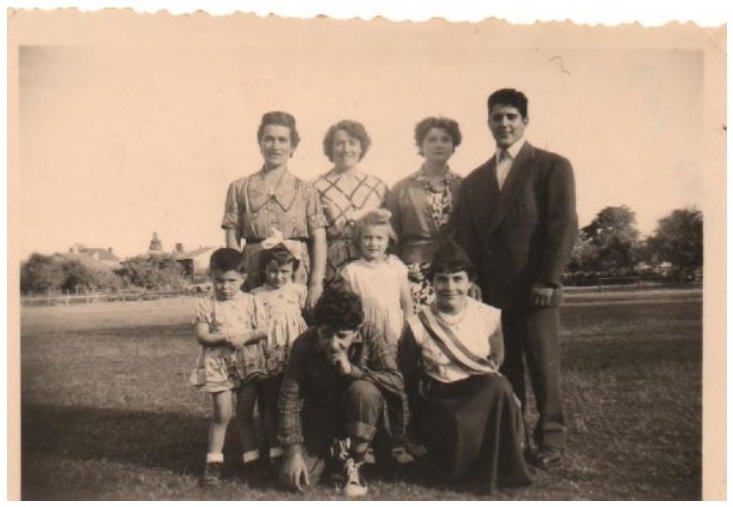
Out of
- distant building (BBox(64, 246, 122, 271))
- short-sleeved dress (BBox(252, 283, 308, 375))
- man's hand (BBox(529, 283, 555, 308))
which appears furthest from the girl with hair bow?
man's hand (BBox(529, 283, 555, 308))

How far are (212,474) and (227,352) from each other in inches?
24.1

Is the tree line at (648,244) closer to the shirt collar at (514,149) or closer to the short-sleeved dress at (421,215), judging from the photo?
the shirt collar at (514,149)

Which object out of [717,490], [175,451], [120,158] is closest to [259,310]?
[175,451]

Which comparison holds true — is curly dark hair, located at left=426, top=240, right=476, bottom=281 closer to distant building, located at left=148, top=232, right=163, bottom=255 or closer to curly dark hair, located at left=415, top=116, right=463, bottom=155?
curly dark hair, located at left=415, top=116, right=463, bottom=155

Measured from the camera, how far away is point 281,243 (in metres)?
4.12

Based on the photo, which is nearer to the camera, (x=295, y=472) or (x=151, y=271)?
(x=295, y=472)

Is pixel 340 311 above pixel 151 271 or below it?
below

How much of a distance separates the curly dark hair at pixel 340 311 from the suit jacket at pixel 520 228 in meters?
0.79

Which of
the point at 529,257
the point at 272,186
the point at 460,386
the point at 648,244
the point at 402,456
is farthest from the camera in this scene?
the point at 648,244

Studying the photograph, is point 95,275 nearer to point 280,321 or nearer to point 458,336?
point 280,321

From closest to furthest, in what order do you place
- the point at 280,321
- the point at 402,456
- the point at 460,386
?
the point at 460,386 → the point at 402,456 → the point at 280,321

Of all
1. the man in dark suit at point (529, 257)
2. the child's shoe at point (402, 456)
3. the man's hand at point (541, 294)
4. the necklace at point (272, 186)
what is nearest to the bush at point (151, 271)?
the necklace at point (272, 186)

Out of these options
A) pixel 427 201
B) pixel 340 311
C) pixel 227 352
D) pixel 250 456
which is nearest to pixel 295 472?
pixel 250 456

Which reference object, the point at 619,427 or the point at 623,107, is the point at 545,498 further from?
the point at 623,107
